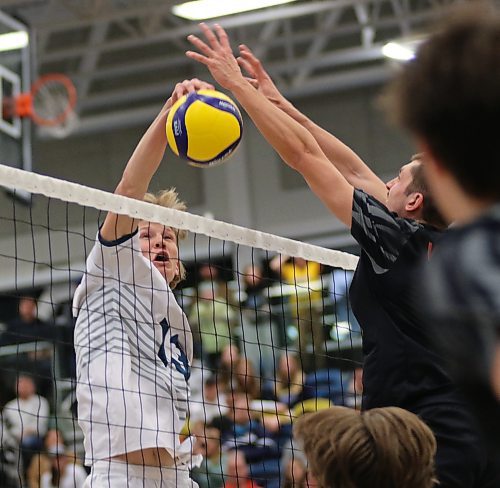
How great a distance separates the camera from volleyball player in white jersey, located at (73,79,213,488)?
416cm

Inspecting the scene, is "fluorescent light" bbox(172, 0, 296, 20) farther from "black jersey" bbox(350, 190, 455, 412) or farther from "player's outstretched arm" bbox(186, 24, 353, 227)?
"black jersey" bbox(350, 190, 455, 412)

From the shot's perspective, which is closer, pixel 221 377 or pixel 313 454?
pixel 313 454

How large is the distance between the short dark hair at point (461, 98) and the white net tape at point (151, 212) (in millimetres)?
2925

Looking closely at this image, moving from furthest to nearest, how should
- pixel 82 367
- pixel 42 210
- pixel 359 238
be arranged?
pixel 42 210 → pixel 82 367 → pixel 359 238

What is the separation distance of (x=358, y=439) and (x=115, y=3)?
42.5ft

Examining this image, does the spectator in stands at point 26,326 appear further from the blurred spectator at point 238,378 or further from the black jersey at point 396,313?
the black jersey at point 396,313

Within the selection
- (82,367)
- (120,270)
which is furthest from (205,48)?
(82,367)

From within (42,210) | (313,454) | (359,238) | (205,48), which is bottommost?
(313,454)

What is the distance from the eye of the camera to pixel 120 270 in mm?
4328

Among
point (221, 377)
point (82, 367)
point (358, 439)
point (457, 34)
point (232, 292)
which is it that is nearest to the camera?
point (457, 34)

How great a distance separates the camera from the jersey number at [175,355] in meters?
4.38

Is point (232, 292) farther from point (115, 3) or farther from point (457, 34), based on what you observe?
point (457, 34)

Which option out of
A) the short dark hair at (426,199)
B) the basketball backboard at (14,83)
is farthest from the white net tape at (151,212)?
the basketball backboard at (14,83)

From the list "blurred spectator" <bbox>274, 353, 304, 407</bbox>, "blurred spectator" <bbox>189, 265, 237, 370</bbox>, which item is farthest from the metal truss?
"blurred spectator" <bbox>274, 353, 304, 407</bbox>
